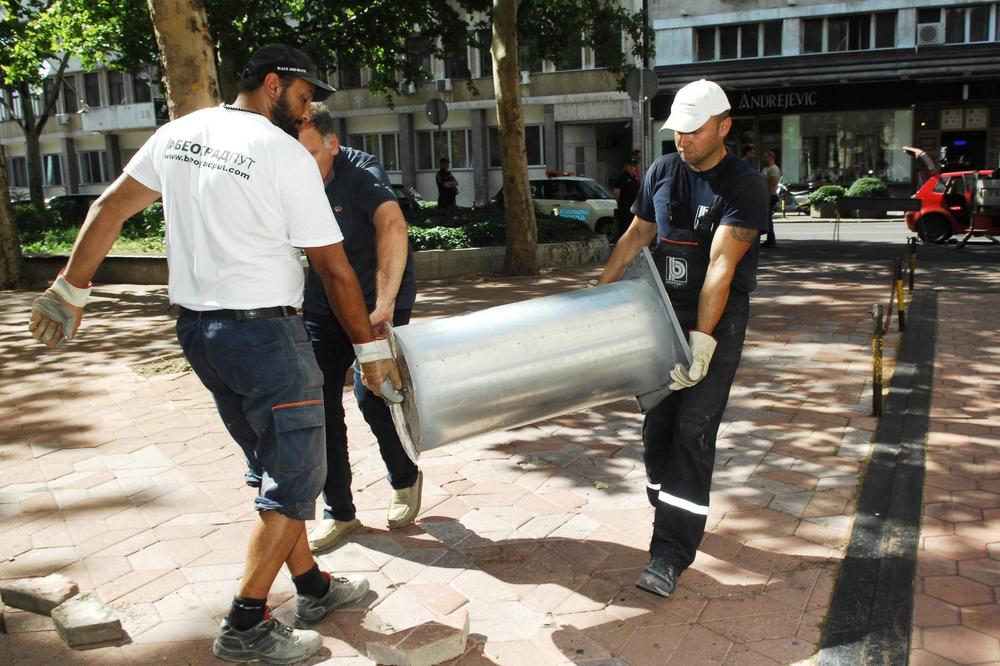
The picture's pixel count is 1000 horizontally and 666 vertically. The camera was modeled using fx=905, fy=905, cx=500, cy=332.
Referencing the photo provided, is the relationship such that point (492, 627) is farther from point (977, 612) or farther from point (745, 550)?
point (977, 612)

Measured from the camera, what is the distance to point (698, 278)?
349 centimetres

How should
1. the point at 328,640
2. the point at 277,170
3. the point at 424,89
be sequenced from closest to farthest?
the point at 277,170 < the point at 328,640 < the point at 424,89

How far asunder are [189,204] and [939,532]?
3.35 m

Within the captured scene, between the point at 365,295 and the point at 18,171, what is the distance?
190ft

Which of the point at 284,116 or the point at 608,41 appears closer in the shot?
the point at 284,116

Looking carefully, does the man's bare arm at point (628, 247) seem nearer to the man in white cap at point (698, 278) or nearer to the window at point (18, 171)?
the man in white cap at point (698, 278)

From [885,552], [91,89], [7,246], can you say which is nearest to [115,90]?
[91,89]

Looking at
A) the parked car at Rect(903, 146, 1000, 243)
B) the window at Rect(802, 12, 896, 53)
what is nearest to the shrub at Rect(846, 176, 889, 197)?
the window at Rect(802, 12, 896, 53)

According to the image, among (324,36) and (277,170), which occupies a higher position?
(324,36)

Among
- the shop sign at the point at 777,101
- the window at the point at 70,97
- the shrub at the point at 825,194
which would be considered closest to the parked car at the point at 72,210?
the shrub at the point at 825,194

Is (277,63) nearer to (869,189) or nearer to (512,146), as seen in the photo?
(512,146)

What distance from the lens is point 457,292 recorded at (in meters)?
12.1

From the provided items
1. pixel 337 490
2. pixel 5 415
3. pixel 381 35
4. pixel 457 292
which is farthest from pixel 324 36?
pixel 337 490

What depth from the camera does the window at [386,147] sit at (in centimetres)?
3797
